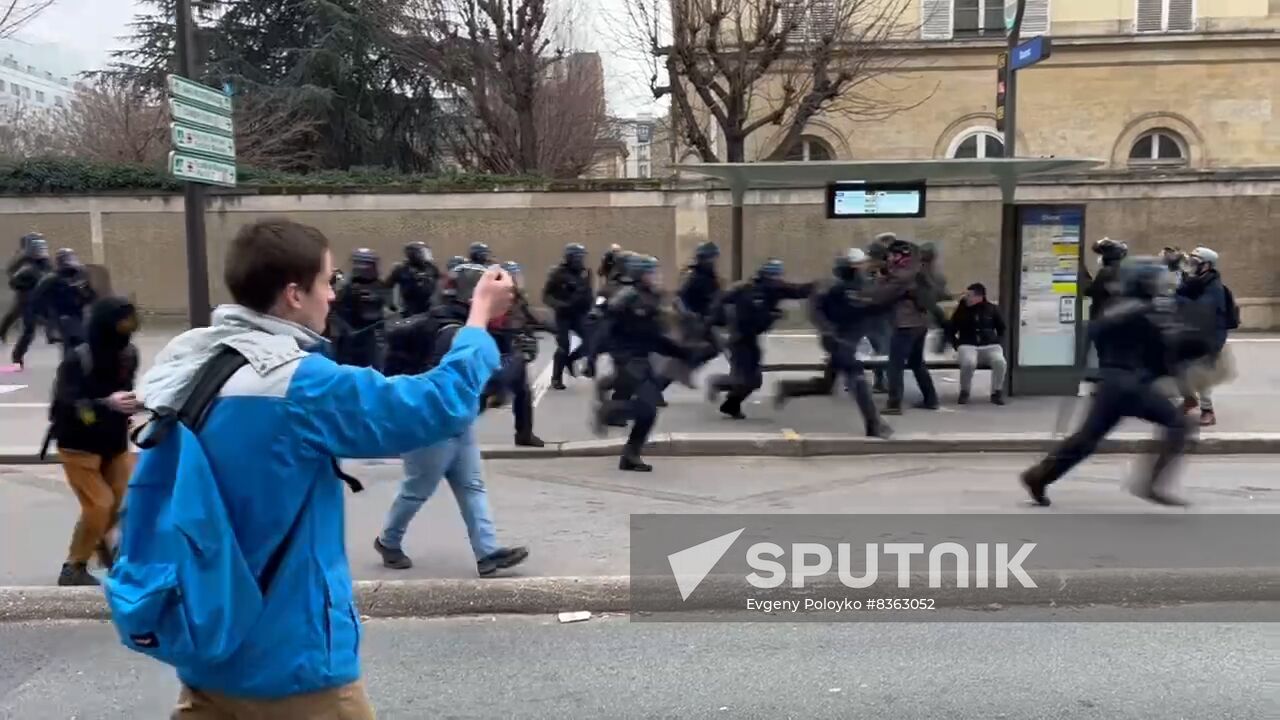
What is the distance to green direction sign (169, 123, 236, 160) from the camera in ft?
23.4

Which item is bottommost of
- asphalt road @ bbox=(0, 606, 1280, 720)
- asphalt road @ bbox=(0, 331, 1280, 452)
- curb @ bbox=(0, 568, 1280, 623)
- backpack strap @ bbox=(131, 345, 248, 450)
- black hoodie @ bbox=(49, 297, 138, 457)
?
asphalt road @ bbox=(0, 606, 1280, 720)

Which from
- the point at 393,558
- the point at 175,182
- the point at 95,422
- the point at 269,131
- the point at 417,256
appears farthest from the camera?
the point at 269,131

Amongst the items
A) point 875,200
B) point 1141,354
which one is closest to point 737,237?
point 875,200

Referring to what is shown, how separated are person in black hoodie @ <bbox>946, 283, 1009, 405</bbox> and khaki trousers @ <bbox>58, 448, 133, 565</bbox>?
8.09m

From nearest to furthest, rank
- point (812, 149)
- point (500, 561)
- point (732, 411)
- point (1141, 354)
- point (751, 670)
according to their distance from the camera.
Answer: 1. point (751, 670)
2. point (500, 561)
3. point (1141, 354)
4. point (732, 411)
5. point (812, 149)

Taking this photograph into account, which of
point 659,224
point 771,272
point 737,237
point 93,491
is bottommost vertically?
point 93,491

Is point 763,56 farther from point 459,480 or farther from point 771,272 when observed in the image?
point 459,480

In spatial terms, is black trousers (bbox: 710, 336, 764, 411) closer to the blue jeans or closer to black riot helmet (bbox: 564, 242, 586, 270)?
black riot helmet (bbox: 564, 242, 586, 270)

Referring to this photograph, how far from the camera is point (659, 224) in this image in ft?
64.1

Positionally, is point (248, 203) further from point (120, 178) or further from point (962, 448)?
point (962, 448)

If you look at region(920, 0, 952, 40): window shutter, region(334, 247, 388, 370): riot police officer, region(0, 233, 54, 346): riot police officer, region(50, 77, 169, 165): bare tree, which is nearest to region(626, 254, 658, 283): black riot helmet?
region(334, 247, 388, 370): riot police officer

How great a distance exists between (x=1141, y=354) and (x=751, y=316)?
366cm

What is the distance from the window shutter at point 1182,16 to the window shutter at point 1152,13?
0.60 ft

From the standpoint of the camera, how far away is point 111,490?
5.50m
